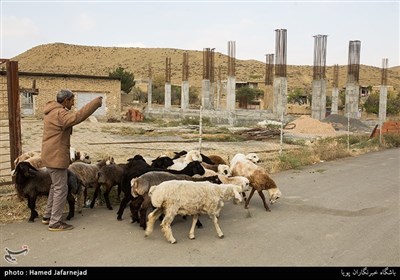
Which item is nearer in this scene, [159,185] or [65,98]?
[159,185]

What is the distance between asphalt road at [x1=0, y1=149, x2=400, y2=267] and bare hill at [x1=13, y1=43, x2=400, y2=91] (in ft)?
215

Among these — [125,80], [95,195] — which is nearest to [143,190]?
[95,195]

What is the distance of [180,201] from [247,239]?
112 cm

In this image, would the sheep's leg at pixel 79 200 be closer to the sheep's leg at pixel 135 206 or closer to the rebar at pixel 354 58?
the sheep's leg at pixel 135 206

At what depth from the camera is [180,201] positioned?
18.2 ft

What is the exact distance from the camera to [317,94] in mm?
32312

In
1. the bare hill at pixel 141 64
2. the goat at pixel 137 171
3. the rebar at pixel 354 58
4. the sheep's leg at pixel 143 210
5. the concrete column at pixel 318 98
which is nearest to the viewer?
the sheep's leg at pixel 143 210

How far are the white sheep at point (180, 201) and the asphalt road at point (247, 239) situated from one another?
224 millimetres

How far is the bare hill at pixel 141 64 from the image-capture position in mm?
78375

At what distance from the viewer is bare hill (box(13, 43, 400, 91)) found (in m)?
78.4

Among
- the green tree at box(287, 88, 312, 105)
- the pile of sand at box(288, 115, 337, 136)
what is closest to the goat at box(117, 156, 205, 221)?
the pile of sand at box(288, 115, 337, 136)

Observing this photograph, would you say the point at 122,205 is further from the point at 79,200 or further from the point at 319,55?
the point at 319,55

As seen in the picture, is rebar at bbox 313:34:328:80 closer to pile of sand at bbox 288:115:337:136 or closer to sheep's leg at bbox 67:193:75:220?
pile of sand at bbox 288:115:337:136

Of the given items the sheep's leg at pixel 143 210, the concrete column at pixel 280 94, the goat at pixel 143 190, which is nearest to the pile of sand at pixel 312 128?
the concrete column at pixel 280 94
